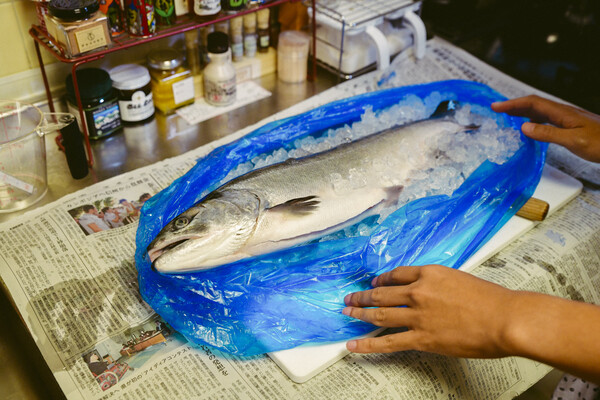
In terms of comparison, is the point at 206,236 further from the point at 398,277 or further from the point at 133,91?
the point at 133,91

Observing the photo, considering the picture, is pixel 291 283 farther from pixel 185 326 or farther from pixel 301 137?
pixel 301 137

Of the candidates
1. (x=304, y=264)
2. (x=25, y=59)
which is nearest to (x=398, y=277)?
(x=304, y=264)

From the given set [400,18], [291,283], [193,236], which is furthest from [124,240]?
[400,18]

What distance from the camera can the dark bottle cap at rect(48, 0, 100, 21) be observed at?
1.11m

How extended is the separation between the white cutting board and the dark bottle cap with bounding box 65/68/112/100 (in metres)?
0.80

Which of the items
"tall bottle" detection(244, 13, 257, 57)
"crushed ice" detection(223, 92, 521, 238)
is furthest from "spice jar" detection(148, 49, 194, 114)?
"crushed ice" detection(223, 92, 521, 238)

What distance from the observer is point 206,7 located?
1319 millimetres

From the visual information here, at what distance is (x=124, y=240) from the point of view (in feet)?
3.82

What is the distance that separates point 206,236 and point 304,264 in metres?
0.19

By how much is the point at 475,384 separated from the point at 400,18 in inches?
48.4

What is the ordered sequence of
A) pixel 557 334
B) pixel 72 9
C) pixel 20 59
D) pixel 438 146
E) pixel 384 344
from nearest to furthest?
pixel 557 334 < pixel 384 344 < pixel 72 9 < pixel 438 146 < pixel 20 59

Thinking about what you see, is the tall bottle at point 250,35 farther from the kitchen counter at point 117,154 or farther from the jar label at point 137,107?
the jar label at point 137,107

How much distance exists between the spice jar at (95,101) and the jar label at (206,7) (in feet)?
0.94

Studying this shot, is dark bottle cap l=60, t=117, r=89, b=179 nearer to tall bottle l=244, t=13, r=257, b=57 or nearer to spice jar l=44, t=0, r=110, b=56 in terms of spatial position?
spice jar l=44, t=0, r=110, b=56
